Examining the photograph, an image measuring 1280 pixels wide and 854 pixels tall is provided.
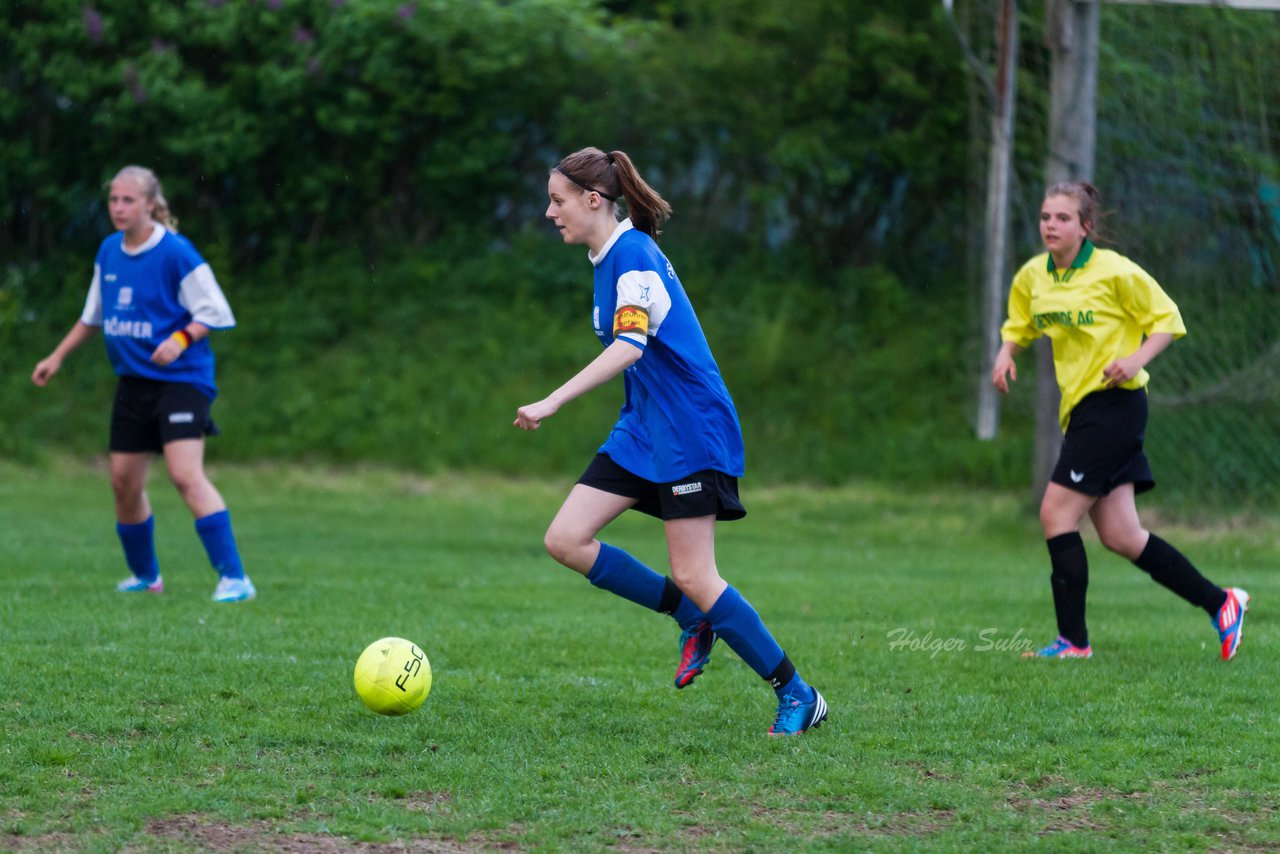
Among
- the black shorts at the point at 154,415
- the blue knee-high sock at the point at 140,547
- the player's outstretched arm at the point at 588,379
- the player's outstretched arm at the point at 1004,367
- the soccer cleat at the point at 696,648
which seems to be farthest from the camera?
the blue knee-high sock at the point at 140,547

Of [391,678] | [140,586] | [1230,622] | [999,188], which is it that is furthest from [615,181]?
[999,188]

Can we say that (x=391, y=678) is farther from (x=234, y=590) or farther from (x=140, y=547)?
(x=140, y=547)

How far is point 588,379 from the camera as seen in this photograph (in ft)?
14.1

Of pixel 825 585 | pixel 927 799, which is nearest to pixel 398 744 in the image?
pixel 927 799

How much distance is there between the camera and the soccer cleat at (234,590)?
7.40 metres

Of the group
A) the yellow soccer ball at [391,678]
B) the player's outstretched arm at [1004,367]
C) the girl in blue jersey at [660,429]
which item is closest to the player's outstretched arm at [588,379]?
the girl in blue jersey at [660,429]

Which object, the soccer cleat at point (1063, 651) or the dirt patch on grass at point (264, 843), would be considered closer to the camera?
the dirt patch on grass at point (264, 843)

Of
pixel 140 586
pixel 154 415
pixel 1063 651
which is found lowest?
pixel 140 586

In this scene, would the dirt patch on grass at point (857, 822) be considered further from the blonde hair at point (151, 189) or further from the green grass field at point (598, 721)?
the blonde hair at point (151, 189)

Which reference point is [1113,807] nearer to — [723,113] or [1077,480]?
[1077,480]

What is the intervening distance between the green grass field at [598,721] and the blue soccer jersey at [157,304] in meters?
1.15

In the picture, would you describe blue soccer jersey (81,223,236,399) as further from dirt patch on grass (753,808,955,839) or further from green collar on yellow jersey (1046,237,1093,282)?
dirt patch on grass (753,808,955,839)

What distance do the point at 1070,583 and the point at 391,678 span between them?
9.46 ft

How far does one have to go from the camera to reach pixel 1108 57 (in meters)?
10.8
